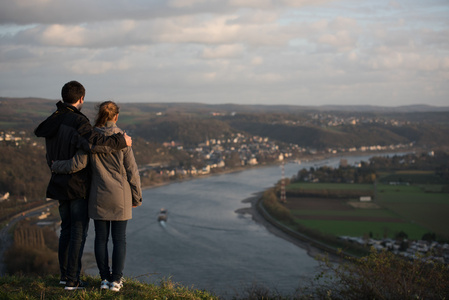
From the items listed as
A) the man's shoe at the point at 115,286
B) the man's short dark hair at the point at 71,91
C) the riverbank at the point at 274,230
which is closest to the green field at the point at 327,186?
the riverbank at the point at 274,230

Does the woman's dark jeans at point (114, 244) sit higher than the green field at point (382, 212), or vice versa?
the woman's dark jeans at point (114, 244)

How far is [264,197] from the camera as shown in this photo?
1911 centimetres

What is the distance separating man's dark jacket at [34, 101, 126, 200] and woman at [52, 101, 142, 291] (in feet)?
0.13

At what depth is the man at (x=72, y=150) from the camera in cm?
200

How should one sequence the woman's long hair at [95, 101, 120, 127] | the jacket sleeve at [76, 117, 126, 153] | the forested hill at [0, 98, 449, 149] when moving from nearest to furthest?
the jacket sleeve at [76, 117, 126, 153] → the woman's long hair at [95, 101, 120, 127] → the forested hill at [0, 98, 449, 149]

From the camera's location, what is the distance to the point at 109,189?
2031mm

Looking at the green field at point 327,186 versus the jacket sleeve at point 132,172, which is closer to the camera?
the jacket sleeve at point 132,172

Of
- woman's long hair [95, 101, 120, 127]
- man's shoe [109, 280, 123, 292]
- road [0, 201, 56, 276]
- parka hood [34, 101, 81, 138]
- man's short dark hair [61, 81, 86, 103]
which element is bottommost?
road [0, 201, 56, 276]

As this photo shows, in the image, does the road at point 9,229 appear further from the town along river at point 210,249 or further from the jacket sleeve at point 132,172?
the jacket sleeve at point 132,172

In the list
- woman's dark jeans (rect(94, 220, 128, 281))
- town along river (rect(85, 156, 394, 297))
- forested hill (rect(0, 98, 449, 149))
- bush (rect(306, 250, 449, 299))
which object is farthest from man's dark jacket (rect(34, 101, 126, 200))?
forested hill (rect(0, 98, 449, 149))

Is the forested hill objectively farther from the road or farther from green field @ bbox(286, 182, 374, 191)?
the road

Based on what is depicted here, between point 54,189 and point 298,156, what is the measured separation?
37053 mm

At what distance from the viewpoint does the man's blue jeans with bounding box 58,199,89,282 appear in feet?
6.71

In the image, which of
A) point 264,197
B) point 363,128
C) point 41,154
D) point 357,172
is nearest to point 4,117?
point 41,154
